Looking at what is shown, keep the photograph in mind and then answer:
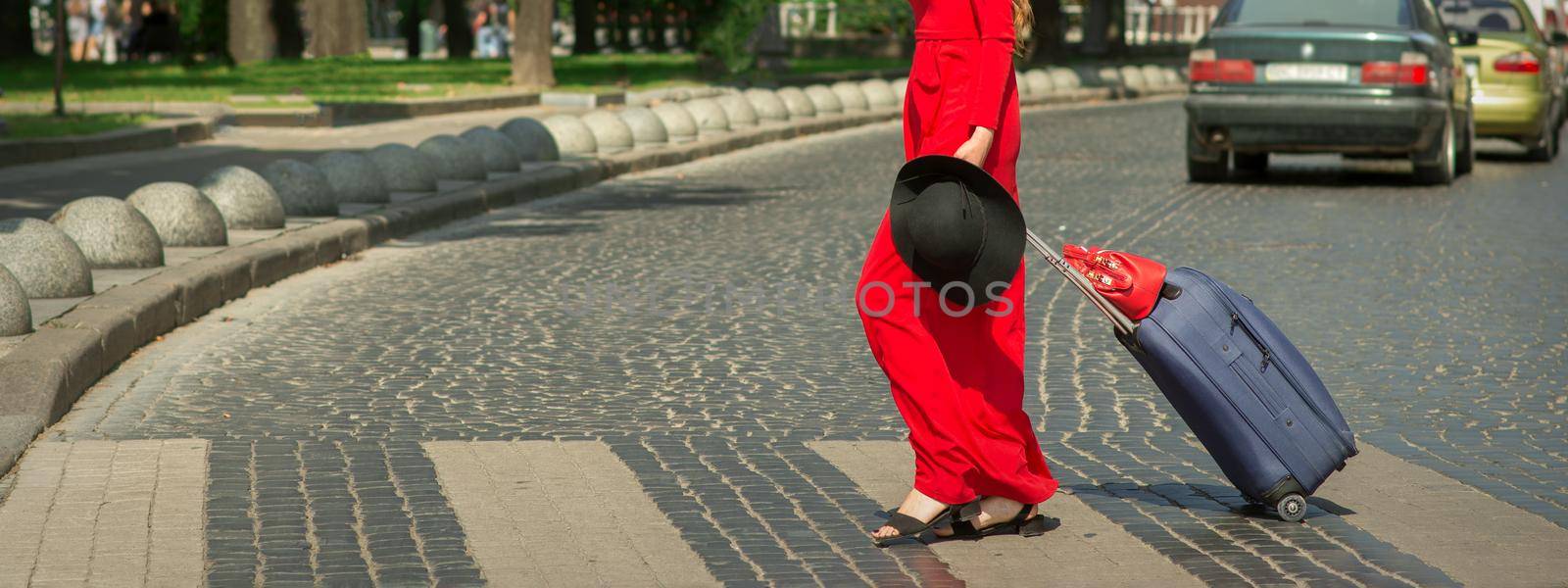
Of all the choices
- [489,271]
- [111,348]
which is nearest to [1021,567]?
[111,348]

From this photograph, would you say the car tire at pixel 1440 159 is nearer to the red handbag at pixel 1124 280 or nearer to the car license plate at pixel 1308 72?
the car license plate at pixel 1308 72

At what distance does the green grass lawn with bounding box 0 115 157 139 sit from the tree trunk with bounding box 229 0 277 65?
11359 millimetres

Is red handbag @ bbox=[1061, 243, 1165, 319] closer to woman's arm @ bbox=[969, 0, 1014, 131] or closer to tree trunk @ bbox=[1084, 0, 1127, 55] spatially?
woman's arm @ bbox=[969, 0, 1014, 131]

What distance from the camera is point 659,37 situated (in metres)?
34.2

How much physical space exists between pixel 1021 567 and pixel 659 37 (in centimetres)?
2980

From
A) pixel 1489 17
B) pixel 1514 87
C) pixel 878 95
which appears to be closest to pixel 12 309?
pixel 1514 87

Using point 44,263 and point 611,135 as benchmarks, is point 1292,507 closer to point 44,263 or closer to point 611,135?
point 44,263

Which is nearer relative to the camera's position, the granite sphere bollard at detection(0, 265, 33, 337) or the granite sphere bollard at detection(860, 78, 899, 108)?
the granite sphere bollard at detection(0, 265, 33, 337)

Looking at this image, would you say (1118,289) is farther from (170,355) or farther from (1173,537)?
(170,355)

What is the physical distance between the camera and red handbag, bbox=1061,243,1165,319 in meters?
5.00

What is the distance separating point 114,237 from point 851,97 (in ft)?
55.3

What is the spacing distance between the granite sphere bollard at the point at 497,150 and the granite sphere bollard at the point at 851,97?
975 cm

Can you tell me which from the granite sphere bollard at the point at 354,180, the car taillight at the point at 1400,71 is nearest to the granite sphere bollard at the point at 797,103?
the car taillight at the point at 1400,71

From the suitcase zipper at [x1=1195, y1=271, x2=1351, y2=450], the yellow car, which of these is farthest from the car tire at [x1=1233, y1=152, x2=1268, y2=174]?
the suitcase zipper at [x1=1195, y1=271, x2=1351, y2=450]
